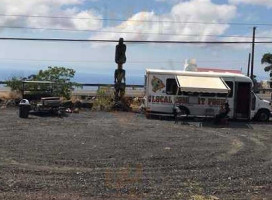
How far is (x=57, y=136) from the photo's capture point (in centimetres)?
1808

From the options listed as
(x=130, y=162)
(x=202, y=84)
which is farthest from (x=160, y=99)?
Result: (x=130, y=162)

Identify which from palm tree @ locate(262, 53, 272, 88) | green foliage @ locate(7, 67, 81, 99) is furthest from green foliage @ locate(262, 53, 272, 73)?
green foliage @ locate(7, 67, 81, 99)

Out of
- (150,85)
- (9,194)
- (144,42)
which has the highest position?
(144,42)

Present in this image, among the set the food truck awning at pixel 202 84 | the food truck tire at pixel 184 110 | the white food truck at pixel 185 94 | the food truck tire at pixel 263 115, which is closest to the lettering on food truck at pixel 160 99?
the white food truck at pixel 185 94

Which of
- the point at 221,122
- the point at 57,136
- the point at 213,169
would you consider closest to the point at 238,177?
the point at 213,169

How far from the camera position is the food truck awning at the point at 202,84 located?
84.4ft

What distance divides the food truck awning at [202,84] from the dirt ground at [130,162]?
3496 mm

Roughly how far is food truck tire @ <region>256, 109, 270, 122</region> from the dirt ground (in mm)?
6088

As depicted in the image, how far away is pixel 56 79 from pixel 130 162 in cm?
1975

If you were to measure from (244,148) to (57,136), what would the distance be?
243 inches

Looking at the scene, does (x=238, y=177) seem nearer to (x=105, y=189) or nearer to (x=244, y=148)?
(x=105, y=189)

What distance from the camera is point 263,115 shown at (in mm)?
28375

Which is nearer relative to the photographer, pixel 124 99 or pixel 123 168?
pixel 123 168

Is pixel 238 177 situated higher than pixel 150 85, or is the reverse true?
pixel 150 85
